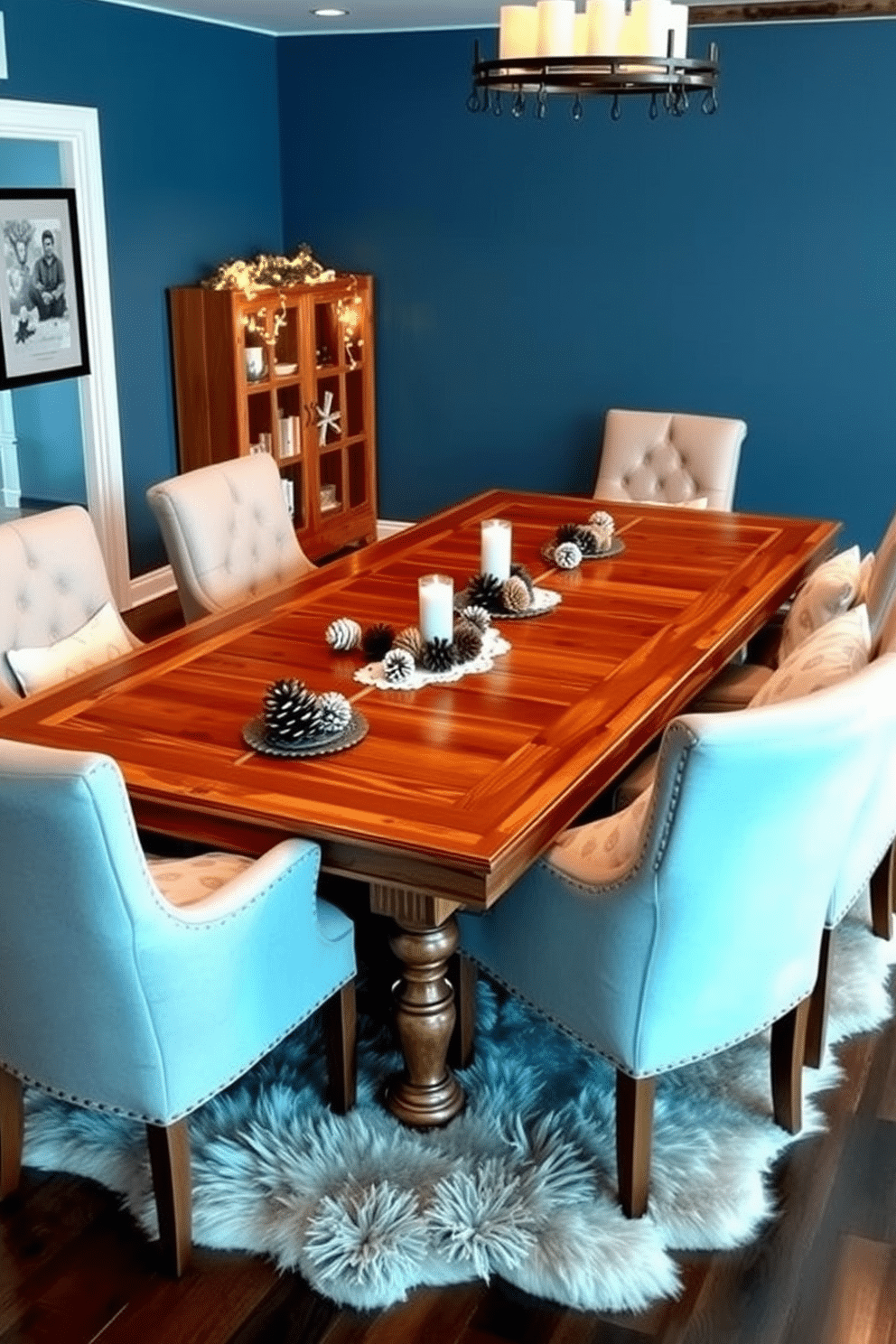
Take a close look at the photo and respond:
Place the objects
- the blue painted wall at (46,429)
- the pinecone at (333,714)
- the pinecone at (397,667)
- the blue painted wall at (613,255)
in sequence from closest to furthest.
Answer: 1. the pinecone at (333,714)
2. the pinecone at (397,667)
3. the blue painted wall at (613,255)
4. the blue painted wall at (46,429)

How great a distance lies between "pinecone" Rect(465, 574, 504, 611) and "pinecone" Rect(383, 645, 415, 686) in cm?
45

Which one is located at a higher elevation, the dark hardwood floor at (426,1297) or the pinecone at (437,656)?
the pinecone at (437,656)

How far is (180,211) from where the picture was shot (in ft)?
18.1

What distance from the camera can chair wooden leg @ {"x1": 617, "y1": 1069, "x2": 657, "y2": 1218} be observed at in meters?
2.17

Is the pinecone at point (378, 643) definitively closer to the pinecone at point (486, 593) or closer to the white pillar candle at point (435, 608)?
the white pillar candle at point (435, 608)

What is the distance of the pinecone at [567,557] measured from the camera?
11.4 ft

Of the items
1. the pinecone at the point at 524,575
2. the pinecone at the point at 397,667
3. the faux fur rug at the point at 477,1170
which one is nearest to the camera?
the faux fur rug at the point at 477,1170

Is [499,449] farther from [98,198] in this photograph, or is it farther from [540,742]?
[540,742]

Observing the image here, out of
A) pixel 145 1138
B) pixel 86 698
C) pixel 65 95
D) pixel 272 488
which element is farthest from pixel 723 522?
pixel 65 95

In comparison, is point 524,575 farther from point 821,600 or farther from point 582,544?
point 821,600

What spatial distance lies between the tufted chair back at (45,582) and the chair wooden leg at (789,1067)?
160 cm

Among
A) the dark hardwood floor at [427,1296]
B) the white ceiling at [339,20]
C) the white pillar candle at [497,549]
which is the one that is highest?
the white ceiling at [339,20]

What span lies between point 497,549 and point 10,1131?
160 centimetres

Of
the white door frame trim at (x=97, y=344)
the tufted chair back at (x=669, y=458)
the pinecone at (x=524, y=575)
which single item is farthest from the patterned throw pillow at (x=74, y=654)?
the tufted chair back at (x=669, y=458)
